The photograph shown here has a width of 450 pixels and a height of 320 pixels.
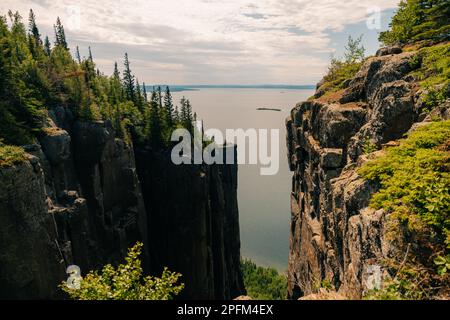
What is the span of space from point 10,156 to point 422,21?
109 feet

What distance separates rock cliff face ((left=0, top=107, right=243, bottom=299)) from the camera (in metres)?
20.8

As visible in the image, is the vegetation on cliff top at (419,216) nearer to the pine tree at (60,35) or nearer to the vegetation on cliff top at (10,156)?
the vegetation on cliff top at (10,156)

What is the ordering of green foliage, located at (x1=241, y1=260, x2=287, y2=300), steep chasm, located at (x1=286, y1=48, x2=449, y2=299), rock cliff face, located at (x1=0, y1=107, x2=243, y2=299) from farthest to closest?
green foliage, located at (x1=241, y1=260, x2=287, y2=300) → rock cliff face, located at (x1=0, y1=107, x2=243, y2=299) → steep chasm, located at (x1=286, y1=48, x2=449, y2=299)

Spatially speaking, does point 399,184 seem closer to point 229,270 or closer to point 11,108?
point 11,108

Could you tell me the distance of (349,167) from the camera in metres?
15.9

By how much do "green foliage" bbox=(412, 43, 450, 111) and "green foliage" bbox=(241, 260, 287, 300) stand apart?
83245 mm

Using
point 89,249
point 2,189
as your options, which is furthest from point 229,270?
point 2,189

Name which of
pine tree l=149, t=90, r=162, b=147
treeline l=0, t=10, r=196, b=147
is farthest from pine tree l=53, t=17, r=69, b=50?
pine tree l=149, t=90, r=162, b=147

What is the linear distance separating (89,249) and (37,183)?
49.4ft

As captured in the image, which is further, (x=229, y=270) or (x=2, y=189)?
(x=229, y=270)

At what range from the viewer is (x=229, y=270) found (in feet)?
226

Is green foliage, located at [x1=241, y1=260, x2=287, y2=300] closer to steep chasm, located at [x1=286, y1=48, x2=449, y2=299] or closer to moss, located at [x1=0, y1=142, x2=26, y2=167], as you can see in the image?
steep chasm, located at [x1=286, y1=48, x2=449, y2=299]

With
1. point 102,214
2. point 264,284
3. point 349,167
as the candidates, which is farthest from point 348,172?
point 264,284
